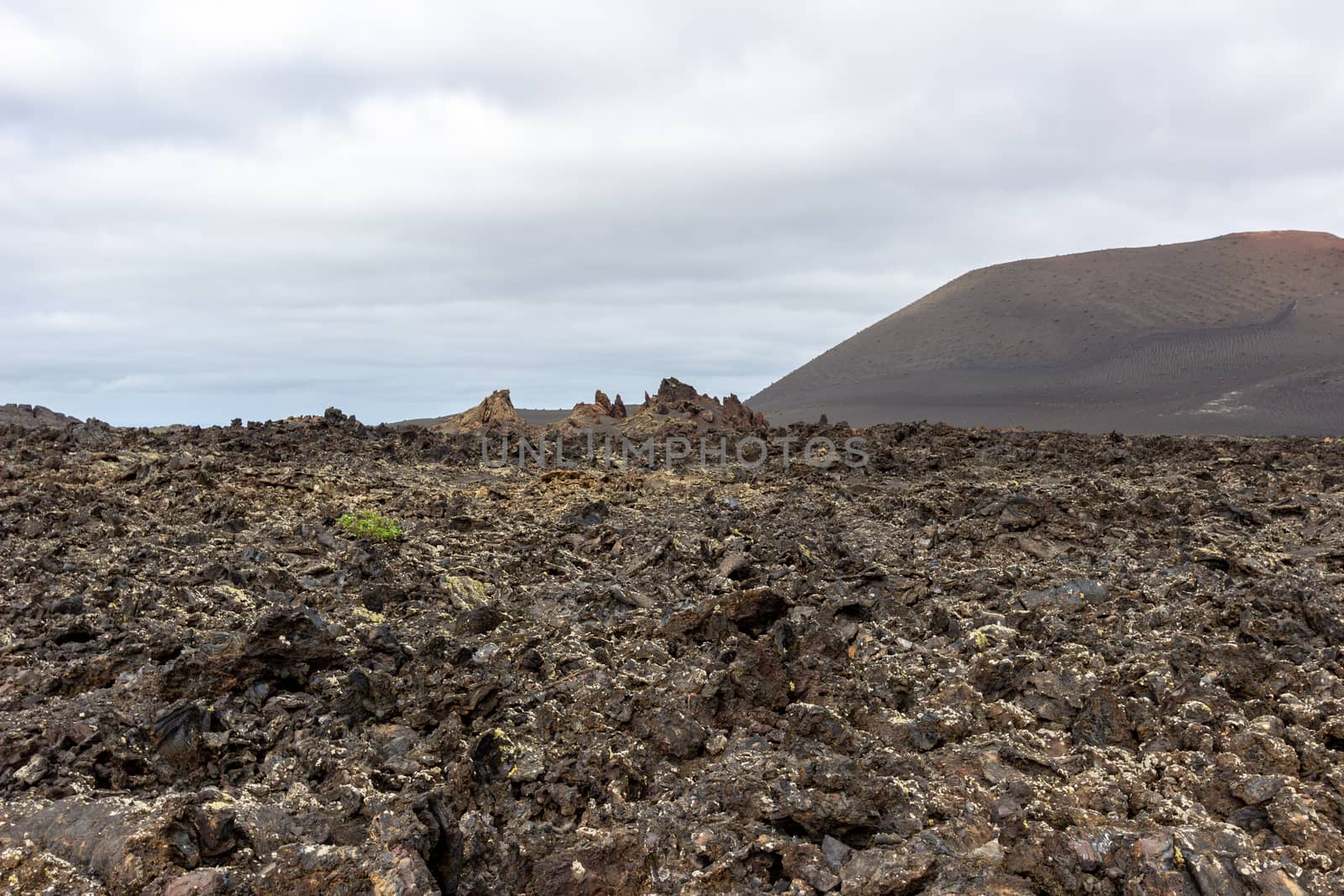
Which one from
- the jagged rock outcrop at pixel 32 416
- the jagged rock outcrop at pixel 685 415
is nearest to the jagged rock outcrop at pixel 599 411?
the jagged rock outcrop at pixel 685 415

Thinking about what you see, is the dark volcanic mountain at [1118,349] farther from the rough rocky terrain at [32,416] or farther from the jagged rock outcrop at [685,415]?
the rough rocky terrain at [32,416]

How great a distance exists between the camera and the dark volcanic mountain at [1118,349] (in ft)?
135

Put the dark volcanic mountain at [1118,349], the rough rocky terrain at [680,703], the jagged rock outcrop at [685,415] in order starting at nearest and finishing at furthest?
1. the rough rocky terrain at [680,703]
2. the jagged rock outcrop at [685,415]
3. the dark volcanic mountain at [1118,349]

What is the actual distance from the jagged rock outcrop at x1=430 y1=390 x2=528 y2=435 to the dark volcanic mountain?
23760mm

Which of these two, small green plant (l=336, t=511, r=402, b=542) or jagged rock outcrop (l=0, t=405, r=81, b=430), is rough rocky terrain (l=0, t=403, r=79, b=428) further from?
small green plant (l=336, t=511, r=402, b=542)

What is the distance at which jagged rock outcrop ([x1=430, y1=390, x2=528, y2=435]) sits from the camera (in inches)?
961

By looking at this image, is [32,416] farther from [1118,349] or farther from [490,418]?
[1118,349]

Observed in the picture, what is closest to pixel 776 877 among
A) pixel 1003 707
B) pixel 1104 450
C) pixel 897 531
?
pixel 1003 707

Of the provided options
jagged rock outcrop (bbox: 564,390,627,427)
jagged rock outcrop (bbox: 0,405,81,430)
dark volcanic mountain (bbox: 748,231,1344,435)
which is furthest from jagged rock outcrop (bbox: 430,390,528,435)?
dark volcanic mountain (bbox: 748,231,1344,435)

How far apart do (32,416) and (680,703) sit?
2455 centimetres

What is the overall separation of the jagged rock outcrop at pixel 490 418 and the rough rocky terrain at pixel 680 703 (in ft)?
47.6

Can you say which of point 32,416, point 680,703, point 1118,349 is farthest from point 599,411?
point 1118,349

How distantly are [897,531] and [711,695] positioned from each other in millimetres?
4689

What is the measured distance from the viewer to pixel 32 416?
2330cm
